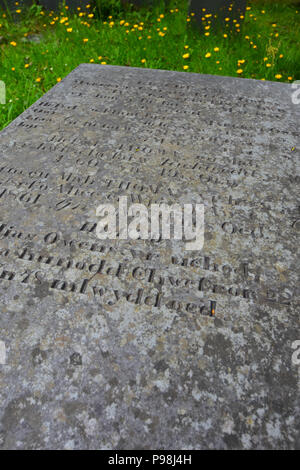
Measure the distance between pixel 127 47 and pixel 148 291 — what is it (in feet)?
14.0

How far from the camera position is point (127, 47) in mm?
4598

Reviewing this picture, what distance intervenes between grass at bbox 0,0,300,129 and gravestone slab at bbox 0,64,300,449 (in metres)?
1.92

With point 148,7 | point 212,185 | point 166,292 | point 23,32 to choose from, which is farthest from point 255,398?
point 148,7

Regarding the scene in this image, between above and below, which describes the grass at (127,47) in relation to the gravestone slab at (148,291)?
above

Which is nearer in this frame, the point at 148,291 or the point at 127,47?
the point at 148,291

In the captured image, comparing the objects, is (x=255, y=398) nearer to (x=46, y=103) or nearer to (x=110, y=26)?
(x=46, y=103)

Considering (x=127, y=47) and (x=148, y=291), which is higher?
(x=127, y=47)

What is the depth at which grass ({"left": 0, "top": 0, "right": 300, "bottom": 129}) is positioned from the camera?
4.05 metres

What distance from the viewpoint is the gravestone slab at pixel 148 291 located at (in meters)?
0.96

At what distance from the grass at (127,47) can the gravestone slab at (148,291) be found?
1922mm

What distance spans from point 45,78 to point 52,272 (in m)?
3.42

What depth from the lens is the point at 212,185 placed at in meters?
1.77

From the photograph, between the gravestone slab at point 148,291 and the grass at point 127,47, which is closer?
the gravestone slab at point 148,291
